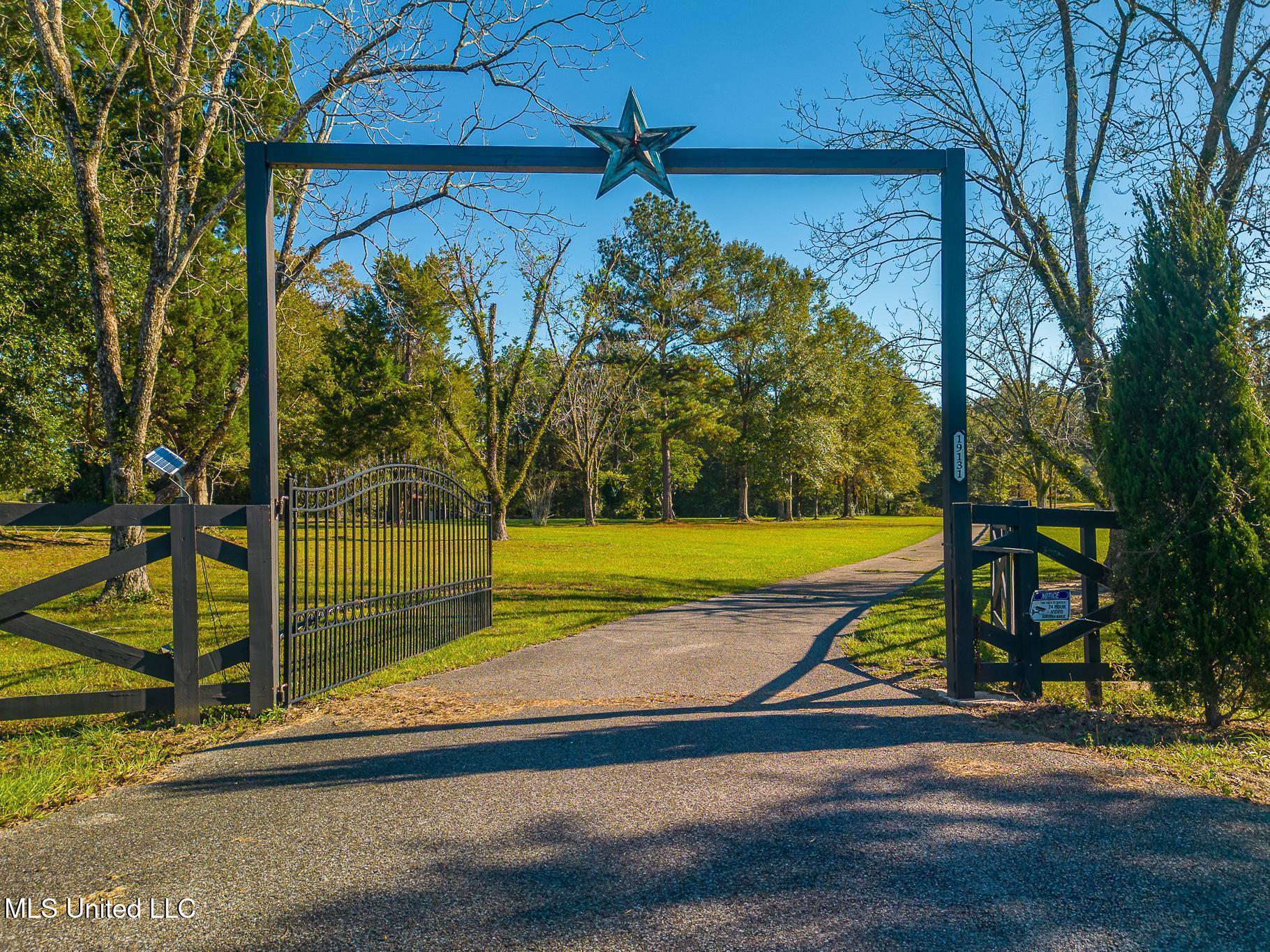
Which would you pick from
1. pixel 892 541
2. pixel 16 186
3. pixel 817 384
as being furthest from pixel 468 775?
pixel 817 384

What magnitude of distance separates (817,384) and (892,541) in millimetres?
14694

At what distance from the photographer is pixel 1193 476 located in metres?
5.17

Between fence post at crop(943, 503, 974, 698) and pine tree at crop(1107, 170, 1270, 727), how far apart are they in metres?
1.03

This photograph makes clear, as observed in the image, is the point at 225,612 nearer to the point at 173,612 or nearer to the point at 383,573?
the point at 383,573

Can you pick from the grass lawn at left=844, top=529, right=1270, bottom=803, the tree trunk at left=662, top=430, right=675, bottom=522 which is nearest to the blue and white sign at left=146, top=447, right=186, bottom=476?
the grass lawn at left=844, top=529, right=1270, bottom=803

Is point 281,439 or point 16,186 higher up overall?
point 16,186

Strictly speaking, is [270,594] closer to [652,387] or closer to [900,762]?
[900,762]

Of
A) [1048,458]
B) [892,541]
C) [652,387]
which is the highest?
[652,387]

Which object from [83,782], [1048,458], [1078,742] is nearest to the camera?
[83,782]

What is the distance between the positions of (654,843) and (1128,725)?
13.0 feet

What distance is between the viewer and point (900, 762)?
4.68 meters

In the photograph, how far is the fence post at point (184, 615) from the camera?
17.7 ft

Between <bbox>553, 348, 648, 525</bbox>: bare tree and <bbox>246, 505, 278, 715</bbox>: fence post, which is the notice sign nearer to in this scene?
<bbox>246, 505, 278, 715</bbox>: fence post

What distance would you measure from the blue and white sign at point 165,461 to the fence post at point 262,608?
1.85 ft
